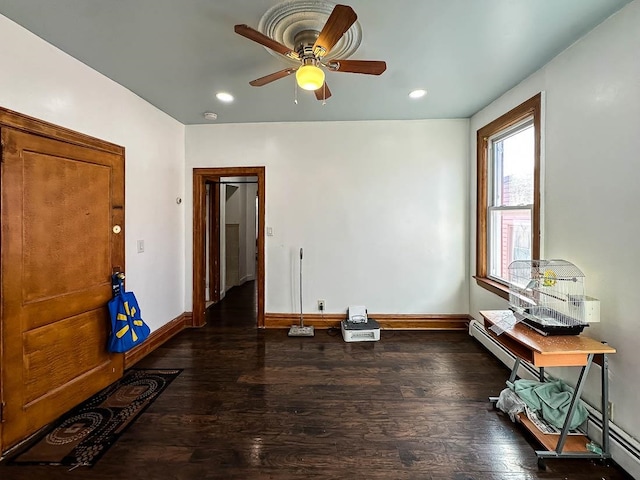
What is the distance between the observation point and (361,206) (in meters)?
3.88

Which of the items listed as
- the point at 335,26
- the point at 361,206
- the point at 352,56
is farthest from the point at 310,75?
the point at 361,206

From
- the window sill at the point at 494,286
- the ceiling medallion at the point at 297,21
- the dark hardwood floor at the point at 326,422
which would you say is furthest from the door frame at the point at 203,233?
the window sill at the point at 494,286

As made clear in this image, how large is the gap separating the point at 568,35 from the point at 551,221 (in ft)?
4.16

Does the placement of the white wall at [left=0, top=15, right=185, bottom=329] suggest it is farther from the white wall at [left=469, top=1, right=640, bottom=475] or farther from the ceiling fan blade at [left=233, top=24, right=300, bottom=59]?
the white wall at [left=469, top=1, right=640, bottom=475]

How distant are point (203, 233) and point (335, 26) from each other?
10.5 feet

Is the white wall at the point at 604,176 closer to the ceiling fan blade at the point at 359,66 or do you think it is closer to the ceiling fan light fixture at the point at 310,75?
the ceiling fan blade at the point at 359,66

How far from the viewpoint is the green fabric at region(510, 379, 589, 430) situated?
A: 197 centimetres

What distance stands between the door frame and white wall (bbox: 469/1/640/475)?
2.98 m

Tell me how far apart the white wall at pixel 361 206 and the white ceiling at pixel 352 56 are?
0.65 meters

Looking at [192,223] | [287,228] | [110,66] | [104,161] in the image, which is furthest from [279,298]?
[110,66]

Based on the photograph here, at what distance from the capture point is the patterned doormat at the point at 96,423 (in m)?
1.83

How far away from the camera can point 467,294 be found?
3871 mm

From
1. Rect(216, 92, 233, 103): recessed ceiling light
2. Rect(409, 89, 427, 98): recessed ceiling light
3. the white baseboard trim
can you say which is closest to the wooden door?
Rect(216, 92, 233, 103): recessed ceiling light

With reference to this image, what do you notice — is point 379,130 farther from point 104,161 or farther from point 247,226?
point 247,226
